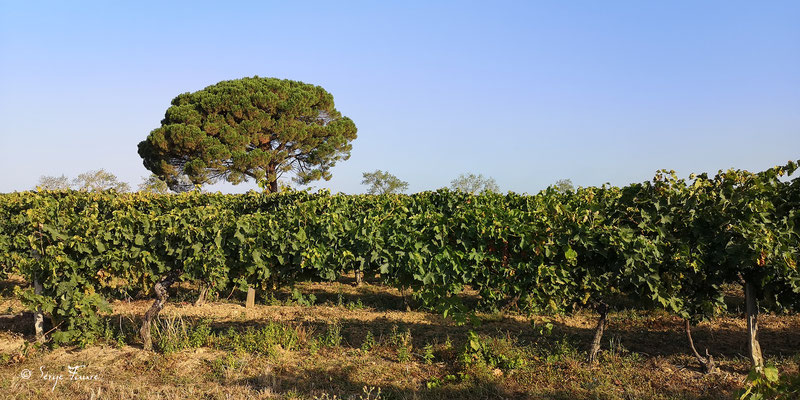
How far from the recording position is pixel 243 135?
3559 cm

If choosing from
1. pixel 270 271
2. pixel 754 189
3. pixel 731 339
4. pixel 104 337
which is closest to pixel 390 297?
pixel 270 271

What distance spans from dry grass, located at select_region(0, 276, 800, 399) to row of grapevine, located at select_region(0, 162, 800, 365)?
68cm

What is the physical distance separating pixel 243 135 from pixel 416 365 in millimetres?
31576

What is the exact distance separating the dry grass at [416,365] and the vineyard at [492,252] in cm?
46

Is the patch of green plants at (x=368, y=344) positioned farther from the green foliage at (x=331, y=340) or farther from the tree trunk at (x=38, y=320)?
the tree trunk at (x=38, y=320)

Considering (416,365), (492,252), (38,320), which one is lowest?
(416,365)

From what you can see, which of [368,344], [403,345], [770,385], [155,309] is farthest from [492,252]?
[155,309]

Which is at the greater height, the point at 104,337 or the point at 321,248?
the point at 321,248

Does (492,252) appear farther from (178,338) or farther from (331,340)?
(178,338)

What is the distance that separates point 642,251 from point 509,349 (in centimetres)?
210

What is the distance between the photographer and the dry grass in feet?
19.1

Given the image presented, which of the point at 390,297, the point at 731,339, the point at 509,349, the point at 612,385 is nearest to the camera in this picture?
the point at 612,385

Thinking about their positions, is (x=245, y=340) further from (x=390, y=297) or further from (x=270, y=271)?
(x=390, y=297)

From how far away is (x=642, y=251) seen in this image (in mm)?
6086
